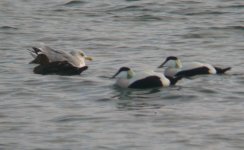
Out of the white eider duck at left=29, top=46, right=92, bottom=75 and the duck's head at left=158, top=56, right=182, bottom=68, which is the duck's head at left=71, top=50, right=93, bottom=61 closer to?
the white eider duck at left=29, top=46, right=92, bottom=75

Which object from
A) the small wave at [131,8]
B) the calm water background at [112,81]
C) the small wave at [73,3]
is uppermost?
the calm water background at [112,81]

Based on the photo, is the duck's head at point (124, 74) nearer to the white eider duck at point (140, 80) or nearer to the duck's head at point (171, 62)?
the white eider duck at point (140, 80)

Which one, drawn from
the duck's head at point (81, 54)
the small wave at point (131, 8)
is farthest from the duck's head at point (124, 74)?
→ the small wave at point (131, 8)

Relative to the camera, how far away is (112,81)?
786 inches

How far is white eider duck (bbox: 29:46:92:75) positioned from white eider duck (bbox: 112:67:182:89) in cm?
180

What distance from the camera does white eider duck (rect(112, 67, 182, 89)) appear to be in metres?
19.0

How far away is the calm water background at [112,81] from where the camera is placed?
50.5ft

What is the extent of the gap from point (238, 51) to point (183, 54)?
3.97 feet

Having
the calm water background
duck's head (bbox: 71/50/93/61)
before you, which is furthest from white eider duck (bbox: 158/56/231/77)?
duck's head (bbox: 71/50/93/61)

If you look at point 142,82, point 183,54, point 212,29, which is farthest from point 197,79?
point 212,29

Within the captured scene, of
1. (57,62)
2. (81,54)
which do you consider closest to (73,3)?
(81,54)

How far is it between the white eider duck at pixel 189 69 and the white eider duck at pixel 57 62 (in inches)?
67.5

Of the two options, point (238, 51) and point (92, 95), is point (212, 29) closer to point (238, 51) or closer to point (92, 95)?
point (238, 51)

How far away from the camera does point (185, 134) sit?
15422 mm
